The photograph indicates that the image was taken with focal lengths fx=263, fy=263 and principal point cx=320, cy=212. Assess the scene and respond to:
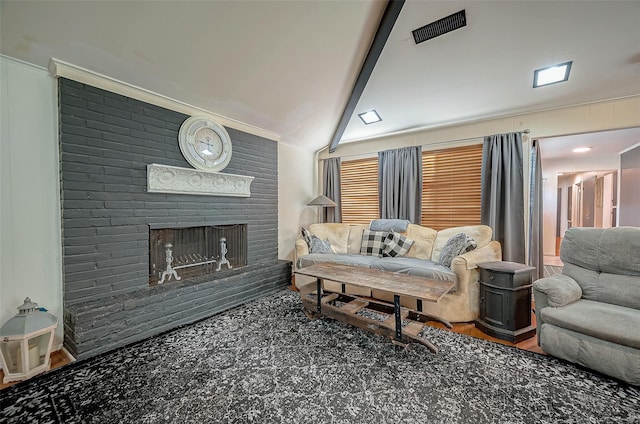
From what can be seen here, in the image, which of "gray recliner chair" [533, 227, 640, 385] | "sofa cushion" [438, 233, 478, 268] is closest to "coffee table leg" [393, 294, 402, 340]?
"gray recliner chair" [533, 227, 640, 385]

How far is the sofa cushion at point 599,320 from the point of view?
1.67 metres

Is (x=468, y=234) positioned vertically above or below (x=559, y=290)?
above

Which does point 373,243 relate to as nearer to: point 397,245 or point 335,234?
point 397,245

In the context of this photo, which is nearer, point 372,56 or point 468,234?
point 372,56

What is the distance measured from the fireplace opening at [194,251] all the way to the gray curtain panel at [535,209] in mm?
3740

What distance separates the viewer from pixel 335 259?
3650mm

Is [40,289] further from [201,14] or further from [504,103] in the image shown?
[504,103]

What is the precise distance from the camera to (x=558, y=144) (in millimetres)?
4113

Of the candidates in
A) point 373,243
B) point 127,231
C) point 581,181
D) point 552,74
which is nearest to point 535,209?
point 552,74

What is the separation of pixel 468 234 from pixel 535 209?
3.13 feet

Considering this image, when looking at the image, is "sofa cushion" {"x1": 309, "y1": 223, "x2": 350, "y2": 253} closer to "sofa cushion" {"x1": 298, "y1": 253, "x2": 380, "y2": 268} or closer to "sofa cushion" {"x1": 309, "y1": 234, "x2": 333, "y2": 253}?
"sofa cushion" {"x1": 309, "y1": 234, "x2": 333, "y2": 253}

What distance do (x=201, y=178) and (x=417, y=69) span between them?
2.77 m

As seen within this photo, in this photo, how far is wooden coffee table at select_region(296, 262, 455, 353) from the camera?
2070mm

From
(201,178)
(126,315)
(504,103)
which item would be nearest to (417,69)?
(504,103)
